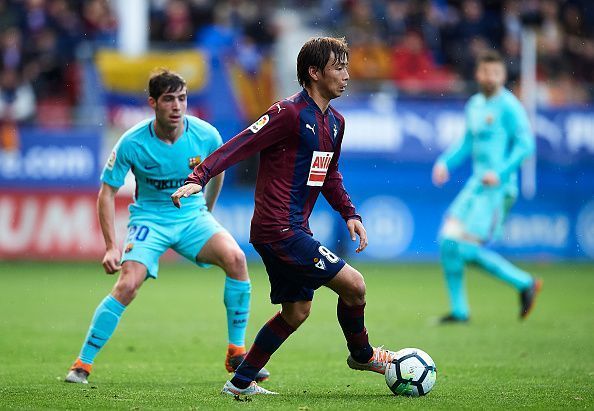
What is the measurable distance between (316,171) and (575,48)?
16.3 metres

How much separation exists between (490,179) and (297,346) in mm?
2986

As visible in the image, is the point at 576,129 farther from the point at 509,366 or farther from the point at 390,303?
the point at 509,366

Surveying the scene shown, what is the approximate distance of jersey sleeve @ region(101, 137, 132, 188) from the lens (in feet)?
26.0

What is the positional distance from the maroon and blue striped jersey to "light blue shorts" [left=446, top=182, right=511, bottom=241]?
5.12 metres

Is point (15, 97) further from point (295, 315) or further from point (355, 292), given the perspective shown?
point (355, 292)

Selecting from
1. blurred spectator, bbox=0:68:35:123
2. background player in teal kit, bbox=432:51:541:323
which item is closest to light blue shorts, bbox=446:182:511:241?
background player in teal kit, bbox=432:51:541:323

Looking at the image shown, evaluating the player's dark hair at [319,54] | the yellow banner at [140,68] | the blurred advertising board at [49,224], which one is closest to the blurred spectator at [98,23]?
the yellow banner at [140,68]

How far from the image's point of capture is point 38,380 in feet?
24.9

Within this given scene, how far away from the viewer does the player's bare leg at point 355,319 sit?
6.71 metres

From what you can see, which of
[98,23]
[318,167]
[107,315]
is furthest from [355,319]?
[98,23]

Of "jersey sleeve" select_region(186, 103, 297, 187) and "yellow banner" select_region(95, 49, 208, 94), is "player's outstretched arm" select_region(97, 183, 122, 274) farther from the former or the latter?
"yellow banner" select_region(95, 49, 208, 94)

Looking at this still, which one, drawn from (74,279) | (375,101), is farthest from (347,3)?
(74,279)

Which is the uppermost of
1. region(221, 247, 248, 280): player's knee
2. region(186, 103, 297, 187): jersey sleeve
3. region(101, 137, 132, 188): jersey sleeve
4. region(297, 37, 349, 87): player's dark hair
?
region(297, 37, 349, 87): player's dark hair

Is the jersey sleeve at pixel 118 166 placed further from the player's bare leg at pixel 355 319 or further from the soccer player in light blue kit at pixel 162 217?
the player's bare leg at pixel 355 319
